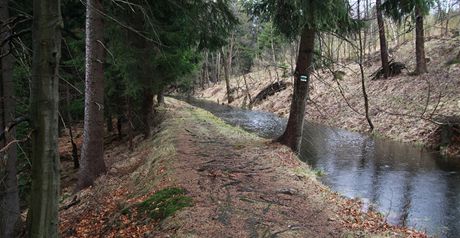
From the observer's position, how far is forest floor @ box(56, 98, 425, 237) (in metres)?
5.70

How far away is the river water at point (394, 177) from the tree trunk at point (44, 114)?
630 cm

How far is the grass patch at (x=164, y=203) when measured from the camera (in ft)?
20.4

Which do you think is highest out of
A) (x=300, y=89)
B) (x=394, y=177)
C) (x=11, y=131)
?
(x=300, y=89)

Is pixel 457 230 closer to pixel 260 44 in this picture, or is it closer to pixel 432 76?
pixel 432 76

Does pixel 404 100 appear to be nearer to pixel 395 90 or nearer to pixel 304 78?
pixel 395 90

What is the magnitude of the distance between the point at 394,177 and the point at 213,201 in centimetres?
680

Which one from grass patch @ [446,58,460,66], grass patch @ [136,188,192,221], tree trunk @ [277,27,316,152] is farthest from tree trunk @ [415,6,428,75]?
grass patch @ [136,188,192,221]

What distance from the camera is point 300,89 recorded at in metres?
11.6

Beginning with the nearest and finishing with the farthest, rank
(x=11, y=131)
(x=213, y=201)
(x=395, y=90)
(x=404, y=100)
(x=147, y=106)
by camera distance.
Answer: (x=11, y=131) < (x=213, y=201) < (x=147, y=106) < (x=404, y=100) < (x=395, y=90)

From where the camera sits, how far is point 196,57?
1502 cm

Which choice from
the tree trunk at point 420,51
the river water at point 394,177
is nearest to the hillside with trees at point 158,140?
the river water at point 394,177

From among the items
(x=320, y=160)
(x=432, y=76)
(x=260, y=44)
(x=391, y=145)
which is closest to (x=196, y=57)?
(x=320, y=160)

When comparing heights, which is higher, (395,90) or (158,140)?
(395,90)

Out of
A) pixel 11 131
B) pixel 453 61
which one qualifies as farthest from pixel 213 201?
pixel 453 61
